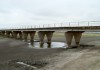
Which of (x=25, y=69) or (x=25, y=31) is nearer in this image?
(x=25, y=69)

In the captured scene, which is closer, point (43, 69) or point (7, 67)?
point (43, 69)

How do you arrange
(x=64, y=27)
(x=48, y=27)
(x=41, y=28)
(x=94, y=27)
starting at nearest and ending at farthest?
(x=94, y=27) → (x=64, y=27) → (x=48, y=27) → (x=41, y=28)

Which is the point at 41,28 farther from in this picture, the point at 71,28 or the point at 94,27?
the point at 94,27

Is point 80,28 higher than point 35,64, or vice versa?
point 80,28

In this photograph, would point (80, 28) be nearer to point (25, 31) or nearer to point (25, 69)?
point (25, 69)

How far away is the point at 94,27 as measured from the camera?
32438mm

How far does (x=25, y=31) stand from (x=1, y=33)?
4569 cm

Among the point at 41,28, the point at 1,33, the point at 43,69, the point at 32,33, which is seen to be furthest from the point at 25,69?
the point at 1,33

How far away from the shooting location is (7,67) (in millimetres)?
17641

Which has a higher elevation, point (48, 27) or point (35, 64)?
point (48, 27)

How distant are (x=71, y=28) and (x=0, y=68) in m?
22.2

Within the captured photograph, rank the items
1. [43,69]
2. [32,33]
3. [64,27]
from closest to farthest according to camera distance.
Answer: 1. [43,69]
2. [64,27]
3. [32,33]

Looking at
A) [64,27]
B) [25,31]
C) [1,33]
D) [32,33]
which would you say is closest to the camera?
[64,27]

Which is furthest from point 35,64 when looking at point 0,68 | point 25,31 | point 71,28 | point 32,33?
point 25,31
